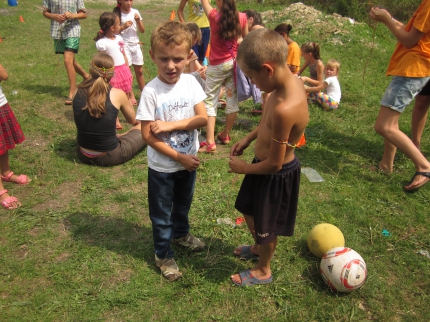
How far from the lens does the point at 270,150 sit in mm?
2207

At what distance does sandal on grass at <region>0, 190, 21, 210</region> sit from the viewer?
3527mm

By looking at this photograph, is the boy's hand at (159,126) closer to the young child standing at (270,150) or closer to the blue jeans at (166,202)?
the blue jeans at (166,202)

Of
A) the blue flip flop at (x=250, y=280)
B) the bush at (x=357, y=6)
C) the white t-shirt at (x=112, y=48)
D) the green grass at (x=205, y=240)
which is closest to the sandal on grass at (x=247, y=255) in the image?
the green grass at (x=205, y=240)

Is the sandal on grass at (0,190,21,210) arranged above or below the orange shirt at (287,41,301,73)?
below

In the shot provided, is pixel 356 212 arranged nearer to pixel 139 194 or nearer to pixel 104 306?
pixel 139 194

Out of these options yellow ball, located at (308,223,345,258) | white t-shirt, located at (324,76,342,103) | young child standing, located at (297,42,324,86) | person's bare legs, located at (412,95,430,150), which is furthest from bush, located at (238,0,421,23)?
yellow ball, located at (308,223,345,258)

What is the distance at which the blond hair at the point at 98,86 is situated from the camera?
4102 mm

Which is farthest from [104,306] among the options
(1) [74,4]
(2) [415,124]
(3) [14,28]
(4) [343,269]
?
(3) [14,28]

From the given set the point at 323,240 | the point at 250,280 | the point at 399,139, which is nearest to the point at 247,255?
the point at 250,280

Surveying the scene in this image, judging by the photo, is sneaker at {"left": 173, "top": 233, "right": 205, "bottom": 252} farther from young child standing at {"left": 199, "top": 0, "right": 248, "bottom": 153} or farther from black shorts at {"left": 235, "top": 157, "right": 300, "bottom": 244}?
young child standing at {"left": 199, "top": 0, "right": 248, "bottom": 153}

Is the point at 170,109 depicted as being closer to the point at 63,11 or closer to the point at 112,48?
the point at 112,48

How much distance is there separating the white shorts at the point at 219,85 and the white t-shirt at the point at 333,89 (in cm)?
236

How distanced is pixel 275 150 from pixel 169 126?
0.76m

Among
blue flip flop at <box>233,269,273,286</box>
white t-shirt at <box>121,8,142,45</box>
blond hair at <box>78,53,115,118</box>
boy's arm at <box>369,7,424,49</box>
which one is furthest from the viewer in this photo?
white t-shirt at <box>121,8,142,45</box>
